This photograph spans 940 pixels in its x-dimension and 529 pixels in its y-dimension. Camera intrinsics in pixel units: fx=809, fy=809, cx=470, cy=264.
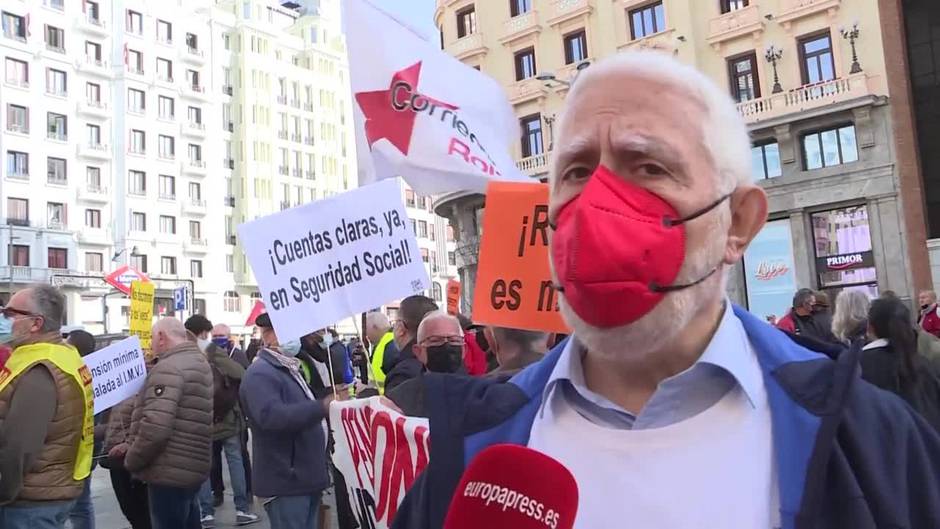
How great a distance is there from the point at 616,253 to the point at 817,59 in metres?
25.5

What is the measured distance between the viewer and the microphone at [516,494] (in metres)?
1.14

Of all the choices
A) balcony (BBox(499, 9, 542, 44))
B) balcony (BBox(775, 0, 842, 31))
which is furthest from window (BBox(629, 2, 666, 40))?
balcony (BBox(775, 0, 842, 31))

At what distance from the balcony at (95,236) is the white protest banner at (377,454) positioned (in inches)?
1922

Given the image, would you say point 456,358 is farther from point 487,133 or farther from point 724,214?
point 724,214

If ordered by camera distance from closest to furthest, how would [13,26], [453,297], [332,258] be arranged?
[332,258] → [453,297] → [13,26]

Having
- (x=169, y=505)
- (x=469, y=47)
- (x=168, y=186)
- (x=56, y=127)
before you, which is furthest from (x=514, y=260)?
(x=168, y=186)

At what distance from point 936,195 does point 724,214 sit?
2533 centimetres

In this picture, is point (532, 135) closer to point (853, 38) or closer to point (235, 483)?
point (853, 38)

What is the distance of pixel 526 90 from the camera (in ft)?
99.0

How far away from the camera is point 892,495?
1298 mm

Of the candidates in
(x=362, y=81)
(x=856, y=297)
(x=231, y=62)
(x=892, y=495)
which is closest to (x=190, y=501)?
(x=362, y=81)

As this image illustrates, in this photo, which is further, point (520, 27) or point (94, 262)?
point (94, 262)

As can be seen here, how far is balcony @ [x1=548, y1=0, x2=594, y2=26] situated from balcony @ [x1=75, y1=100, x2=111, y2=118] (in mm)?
32513

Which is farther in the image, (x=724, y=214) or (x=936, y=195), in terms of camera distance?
(x=936, y=195)
